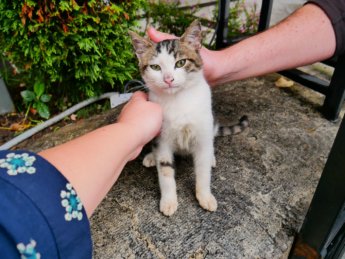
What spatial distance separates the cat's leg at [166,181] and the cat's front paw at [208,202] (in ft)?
0.32

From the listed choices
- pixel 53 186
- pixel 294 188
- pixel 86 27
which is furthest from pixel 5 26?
pixel 294 188

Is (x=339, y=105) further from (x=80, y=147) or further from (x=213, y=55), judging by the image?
(x=80, y=147)

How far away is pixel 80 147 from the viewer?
670 millimetres

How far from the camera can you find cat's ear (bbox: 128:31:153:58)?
109cm

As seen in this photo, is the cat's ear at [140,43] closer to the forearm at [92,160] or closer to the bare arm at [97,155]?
the bare arm at [97,155]

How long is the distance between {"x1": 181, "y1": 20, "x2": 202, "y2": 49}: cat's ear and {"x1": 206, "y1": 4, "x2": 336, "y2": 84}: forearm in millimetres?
196

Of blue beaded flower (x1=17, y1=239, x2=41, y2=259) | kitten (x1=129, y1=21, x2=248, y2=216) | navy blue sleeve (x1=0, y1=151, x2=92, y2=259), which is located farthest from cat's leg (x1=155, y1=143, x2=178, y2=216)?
blue beaded flower (x1=17, y1=239, x2=41, y2=259)

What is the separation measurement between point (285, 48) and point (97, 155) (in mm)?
1053

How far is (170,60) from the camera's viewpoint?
1.04 meters

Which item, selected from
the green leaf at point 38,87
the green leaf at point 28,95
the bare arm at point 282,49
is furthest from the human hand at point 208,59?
the green leaf at point 28,95

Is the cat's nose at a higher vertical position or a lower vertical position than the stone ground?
higher

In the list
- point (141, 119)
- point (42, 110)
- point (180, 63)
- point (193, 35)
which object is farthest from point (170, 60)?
point (42, 110)

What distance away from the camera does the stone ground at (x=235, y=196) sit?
3.37ft

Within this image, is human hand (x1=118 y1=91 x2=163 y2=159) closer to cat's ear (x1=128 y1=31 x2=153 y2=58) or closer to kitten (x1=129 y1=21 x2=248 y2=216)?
kitten (x1=129 y1=21 x2=248 y2=216)
